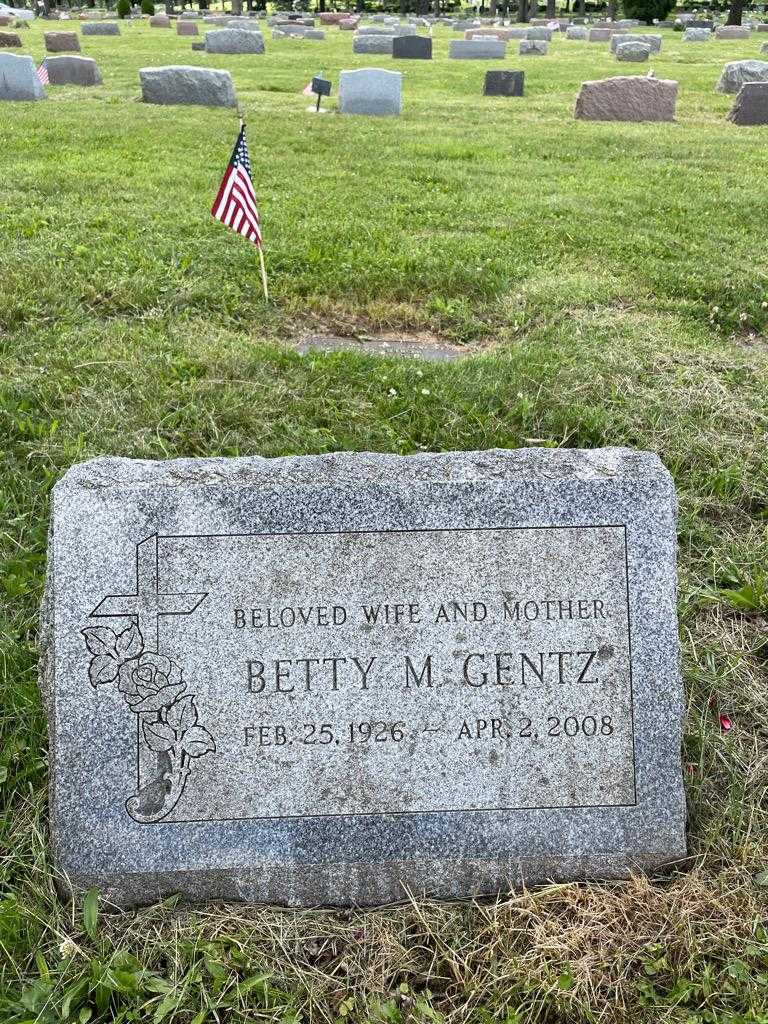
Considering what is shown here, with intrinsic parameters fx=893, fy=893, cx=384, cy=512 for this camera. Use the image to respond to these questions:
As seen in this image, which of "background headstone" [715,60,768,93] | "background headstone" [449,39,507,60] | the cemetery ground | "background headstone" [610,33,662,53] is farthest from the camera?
"background headstone" [610,33,662,53]

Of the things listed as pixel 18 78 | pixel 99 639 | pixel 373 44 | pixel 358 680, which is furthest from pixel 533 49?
pixel 99 639

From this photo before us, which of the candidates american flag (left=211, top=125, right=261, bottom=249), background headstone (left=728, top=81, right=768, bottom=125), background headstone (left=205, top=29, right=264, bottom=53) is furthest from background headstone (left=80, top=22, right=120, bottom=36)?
american flag (left=211, top=125, right=261, bottom=249)

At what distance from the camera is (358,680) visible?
245 centimetres

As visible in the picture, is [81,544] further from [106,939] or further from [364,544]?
[106,939]

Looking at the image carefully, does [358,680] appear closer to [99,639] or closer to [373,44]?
[99,639]

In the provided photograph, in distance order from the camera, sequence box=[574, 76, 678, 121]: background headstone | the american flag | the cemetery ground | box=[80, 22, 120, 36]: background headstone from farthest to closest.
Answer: box=[80, 22, 120, 36]: background headstone < box=[574, 76, 678, 121]: background headstone < the american flag < the cemetery ground

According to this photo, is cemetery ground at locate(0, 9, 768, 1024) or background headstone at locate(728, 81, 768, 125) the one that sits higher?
background headstone at locate(728, 81, 768, 125)

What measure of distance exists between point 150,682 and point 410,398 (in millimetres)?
2533

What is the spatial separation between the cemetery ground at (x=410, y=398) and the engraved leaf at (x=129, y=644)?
635 millimetres

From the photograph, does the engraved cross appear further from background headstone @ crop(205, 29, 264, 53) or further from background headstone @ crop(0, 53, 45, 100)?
background headstone @ crop(205, 29, 264, 53)

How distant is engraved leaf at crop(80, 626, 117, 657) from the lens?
2391 mm

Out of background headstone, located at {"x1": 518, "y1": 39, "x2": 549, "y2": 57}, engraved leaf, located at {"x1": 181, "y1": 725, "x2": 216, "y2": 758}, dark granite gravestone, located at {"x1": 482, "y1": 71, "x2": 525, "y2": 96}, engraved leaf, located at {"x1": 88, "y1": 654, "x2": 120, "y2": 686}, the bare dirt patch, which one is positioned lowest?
the bare dirt patch

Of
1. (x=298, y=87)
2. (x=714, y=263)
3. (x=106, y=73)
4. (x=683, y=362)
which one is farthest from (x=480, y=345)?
(x=106, y=73)

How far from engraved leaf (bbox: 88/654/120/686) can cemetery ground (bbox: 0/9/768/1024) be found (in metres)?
0.55
